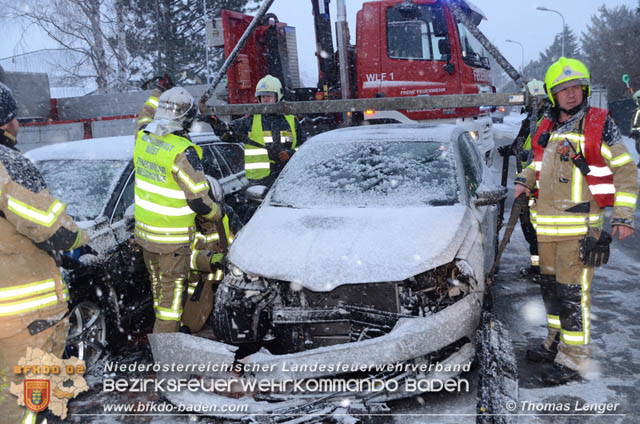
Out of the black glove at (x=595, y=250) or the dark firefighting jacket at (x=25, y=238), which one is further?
the black glove at (x=595, y=250)

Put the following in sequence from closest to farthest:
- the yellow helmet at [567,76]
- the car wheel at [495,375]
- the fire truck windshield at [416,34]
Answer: the car wheel at [495,375]
the yellow helmet at [567,76]
the fire truck windshield at [416,34]

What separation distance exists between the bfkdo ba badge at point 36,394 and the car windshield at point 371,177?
2292 millimetres

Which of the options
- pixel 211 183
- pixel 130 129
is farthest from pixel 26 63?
pixel 211 183

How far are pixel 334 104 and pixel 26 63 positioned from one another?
19247 millimetres

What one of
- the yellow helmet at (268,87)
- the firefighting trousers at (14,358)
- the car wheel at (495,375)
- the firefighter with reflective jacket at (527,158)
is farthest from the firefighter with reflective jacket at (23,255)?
the firefighter with reflective jacket at (527,158)

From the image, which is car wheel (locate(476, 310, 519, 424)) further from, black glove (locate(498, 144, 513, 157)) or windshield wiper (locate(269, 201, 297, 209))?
black glove (locate(498, 144, 513, 157))

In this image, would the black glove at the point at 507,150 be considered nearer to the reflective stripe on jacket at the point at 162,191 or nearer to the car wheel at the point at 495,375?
the car wheel at the point at 495,375

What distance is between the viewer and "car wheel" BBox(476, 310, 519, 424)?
2.91 m

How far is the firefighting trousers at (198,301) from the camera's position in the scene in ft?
15.0

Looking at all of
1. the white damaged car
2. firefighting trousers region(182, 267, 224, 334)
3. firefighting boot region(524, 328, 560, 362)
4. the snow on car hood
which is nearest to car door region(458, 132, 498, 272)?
the white damaged car

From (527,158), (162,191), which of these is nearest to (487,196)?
(527,158)

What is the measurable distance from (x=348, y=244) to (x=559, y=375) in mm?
1658

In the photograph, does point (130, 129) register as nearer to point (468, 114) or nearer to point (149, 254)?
point (468, 114)

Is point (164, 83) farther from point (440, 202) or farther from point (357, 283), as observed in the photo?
point (357, 283)
